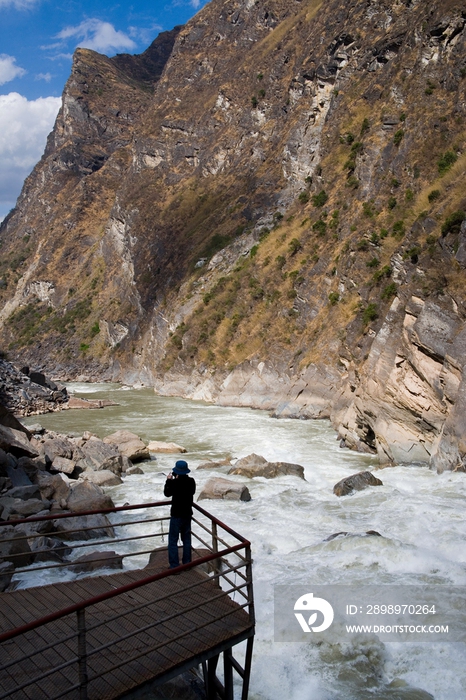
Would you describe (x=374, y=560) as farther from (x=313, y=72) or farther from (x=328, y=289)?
(x=313, y=72)

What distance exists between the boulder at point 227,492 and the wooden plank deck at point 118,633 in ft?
25.4

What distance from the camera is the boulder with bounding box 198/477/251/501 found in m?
14.0

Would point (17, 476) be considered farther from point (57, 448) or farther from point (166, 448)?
point (166, 448)

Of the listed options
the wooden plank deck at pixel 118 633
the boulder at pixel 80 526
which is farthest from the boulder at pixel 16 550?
the wooden plank deck at pixel 118 633

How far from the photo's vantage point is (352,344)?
27.8 metres

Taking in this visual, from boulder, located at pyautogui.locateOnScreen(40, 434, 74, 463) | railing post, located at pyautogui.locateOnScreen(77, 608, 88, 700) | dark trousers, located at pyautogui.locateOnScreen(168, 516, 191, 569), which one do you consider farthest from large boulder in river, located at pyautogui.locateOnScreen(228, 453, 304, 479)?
railing post, located at pyautogui.locateOnScreen(77, 608, 88, 700)

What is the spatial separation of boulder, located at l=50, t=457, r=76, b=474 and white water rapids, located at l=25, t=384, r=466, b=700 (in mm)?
2241

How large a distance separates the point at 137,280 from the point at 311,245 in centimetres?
3188

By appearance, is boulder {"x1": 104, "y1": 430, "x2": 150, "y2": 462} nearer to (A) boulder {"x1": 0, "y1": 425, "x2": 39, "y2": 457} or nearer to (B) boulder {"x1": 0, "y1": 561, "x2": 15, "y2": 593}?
(A) boulder {"x1": 0, "y1": 425, "x2": 39, "y2": 457}

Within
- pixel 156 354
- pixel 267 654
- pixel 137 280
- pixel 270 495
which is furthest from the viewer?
pixel 137 280

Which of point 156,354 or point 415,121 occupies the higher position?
point 415,121

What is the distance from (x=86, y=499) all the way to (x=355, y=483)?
7.35 metres

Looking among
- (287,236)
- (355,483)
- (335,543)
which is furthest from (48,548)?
(287,236)

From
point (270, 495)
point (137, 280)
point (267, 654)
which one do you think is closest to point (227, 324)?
point (137, 280)
